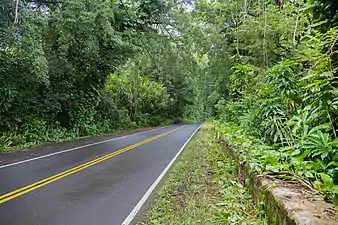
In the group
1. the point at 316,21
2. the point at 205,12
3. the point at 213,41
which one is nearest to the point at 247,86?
the point at 213,41

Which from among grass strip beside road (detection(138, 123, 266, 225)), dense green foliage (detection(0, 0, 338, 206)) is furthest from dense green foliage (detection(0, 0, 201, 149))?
grass strip beside road (detection(138, 123, 266, 225))

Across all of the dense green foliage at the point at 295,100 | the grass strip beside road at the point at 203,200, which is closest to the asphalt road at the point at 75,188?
the grass strip beside road at the point at 203,200

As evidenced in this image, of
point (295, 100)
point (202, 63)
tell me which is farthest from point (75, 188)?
point (202, 63)

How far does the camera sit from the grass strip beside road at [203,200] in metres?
5.47

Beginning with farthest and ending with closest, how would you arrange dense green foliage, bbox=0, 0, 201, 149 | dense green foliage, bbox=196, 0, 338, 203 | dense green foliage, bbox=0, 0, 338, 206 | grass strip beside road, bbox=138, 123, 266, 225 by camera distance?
dense green foliage, bbox=0, 0, 201, 149, grass strip beside road, bbox=138, 123, 266, 225, dense green foliage, bbox=0, 0, 338, 206, dense green foliage, bbox=196, 0, 338, 203

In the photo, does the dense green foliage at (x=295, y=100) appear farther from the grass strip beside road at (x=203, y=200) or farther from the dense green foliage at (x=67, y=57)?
the dense green foliage at (x=67, y=57)

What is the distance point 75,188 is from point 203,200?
2870 millimetres

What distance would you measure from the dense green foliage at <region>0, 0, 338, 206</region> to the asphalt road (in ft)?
8.85

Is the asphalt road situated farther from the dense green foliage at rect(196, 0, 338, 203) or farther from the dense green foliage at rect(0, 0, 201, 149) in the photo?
the dense green foliage at rect(0, 0, 201, 149)

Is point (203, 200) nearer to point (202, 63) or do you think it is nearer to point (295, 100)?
point (295, 100)

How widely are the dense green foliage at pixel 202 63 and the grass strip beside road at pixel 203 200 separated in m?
0.82

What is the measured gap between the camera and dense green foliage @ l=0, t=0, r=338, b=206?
513cm

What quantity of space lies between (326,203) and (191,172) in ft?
20.7

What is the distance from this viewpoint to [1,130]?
1653cm
